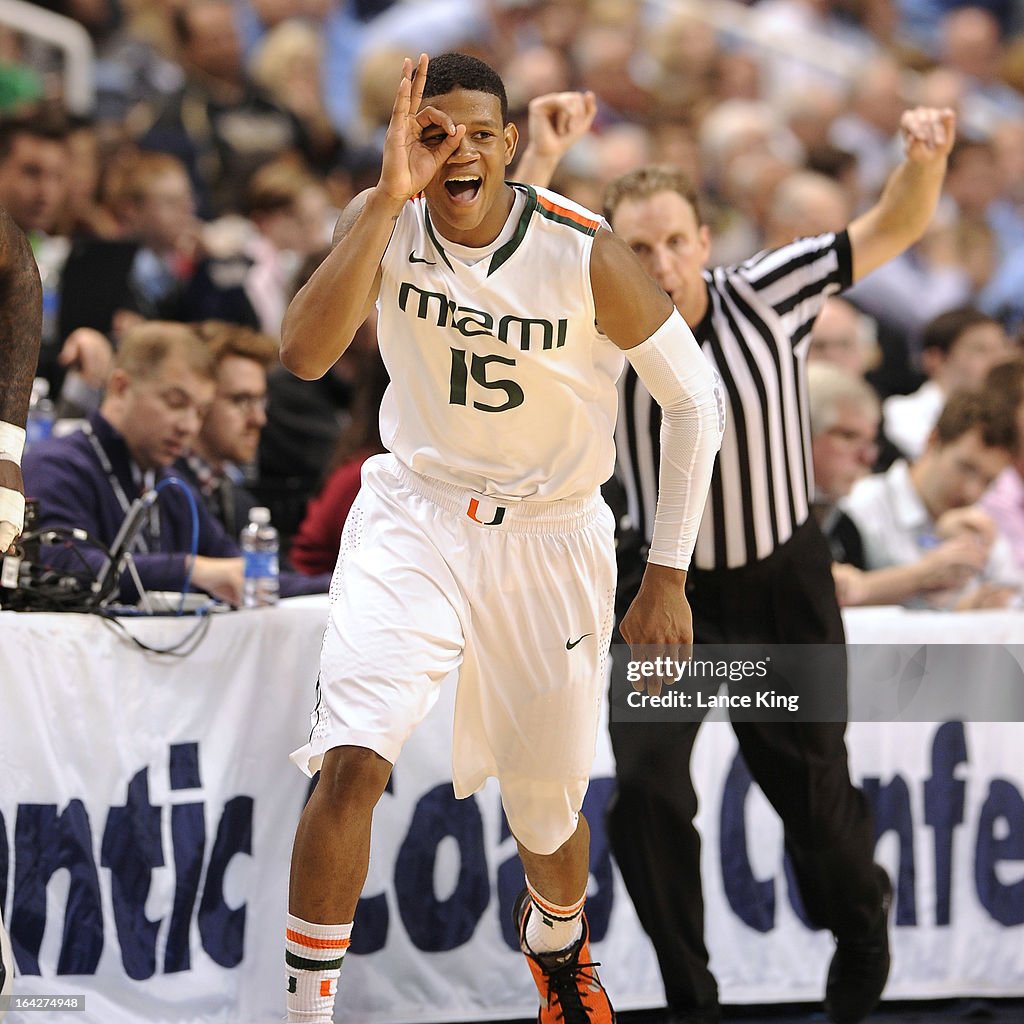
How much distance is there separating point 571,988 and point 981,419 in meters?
2.57

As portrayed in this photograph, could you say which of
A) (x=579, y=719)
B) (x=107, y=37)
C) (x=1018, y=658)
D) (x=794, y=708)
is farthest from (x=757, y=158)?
(x=579, y=719)

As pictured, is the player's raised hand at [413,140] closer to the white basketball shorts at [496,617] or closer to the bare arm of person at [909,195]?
the white basketball shorts at [496,617]

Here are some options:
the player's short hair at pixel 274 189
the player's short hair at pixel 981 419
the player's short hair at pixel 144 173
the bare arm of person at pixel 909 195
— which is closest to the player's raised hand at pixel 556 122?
the bare arm of person at pixel 909 195

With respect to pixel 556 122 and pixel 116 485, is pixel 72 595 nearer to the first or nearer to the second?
pixel 116 485

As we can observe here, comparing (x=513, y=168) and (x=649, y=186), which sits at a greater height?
(x=513, y=168)

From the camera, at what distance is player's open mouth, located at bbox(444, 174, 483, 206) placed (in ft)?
10.6

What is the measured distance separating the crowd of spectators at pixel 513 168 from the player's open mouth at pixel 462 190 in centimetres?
186

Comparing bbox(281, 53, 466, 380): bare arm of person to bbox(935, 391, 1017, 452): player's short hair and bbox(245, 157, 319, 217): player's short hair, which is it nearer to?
bbox(935, 391, 1017, 452): player's short hair

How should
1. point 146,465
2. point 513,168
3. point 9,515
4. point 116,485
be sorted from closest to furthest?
point 9,515 < point 116,485 < point 146,465 < point 513,168

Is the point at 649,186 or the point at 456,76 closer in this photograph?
the point at 456,76

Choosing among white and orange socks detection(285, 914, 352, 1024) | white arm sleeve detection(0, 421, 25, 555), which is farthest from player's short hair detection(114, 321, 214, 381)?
white and orange socks detection(285, 914, 352, 1024)

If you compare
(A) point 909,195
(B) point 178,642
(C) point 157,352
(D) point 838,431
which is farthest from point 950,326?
(B) point 178,642

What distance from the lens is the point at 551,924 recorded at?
376cm

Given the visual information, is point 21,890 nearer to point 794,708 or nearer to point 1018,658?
point 794,708
